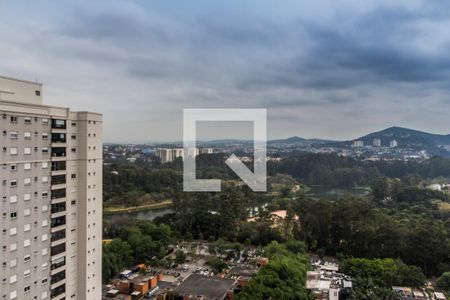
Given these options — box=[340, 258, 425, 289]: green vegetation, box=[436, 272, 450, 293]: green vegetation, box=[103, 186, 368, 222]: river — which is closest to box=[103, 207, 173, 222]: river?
box=[103, 186, 368, 222]: river

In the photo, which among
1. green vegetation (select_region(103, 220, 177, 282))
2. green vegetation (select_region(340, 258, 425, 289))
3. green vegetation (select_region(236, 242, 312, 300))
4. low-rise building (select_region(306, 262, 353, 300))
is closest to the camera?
green vegetation (select_region(236, 242, 312, 300))

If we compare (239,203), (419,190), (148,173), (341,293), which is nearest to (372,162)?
(419,190)

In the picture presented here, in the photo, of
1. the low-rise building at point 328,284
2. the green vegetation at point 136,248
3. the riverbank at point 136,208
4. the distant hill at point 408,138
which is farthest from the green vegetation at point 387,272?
the distant hill at point 408,138

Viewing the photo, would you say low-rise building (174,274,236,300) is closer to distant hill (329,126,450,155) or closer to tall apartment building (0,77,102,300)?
tall apartment building (0,77,102,300)

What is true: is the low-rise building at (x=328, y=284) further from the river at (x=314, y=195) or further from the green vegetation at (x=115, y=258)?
the river at (x=314, y=195)

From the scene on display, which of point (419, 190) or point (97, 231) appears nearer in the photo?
point (97, 231)

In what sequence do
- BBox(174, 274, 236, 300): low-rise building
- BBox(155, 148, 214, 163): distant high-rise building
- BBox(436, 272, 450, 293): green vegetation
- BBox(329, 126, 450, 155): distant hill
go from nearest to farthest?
BBox(174, 274, 236, 300): low-rise building, BBox(436, 272, 450, 293): green vegetation, BBox(155, 148, 214, 163): distant high-rise building, BBox(329, 126, 450, 155): distant hill

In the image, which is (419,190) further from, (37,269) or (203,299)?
(37,269)

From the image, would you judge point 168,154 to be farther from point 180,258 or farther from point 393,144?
point 393,144

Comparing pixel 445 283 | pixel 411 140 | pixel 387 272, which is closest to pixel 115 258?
pixel 387 272
